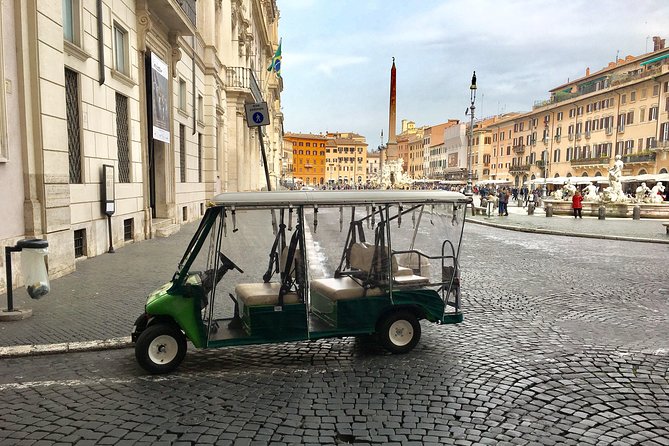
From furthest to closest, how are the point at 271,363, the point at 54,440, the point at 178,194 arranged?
the point at 178,194
the point at 271,363
the point at 54,440

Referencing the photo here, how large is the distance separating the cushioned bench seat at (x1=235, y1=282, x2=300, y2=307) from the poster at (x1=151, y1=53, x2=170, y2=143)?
1124 cm

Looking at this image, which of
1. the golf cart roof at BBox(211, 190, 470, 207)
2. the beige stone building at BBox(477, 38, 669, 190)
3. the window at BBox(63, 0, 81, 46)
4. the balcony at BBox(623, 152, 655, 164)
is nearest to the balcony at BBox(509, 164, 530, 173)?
the beige stone building at BBox(477, 38, 669, 190)

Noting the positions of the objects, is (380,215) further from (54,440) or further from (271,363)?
(54,440)

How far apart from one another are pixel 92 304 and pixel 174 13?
38.8ft

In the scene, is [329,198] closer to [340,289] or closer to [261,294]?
[340,289]

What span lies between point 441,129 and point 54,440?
137427 millimetres

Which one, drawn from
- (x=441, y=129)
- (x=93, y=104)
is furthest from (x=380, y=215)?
(x=441, y=129)

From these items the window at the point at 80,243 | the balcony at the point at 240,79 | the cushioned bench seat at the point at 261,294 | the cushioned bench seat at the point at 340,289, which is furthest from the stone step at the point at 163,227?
the balcony at the point at 240,79

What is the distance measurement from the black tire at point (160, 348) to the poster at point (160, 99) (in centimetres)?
1136

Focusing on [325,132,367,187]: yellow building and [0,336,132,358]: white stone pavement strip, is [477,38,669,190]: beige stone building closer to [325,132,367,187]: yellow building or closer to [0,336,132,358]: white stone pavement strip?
[0,336,132,358]: white stone pavement strip

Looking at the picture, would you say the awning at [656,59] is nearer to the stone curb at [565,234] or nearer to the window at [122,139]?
the stone curb at [565,234]

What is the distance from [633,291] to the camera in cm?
913

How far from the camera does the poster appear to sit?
15.3 meters

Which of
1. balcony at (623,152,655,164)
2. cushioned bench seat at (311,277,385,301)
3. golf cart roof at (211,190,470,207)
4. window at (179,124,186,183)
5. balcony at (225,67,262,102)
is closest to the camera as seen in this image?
golf cart roof at (211,190,470,207)
